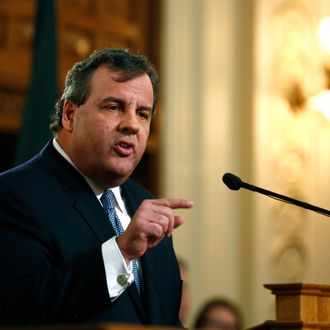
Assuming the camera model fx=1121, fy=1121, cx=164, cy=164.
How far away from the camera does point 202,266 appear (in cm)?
870

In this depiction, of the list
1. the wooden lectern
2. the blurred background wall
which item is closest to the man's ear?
the wooden lectern

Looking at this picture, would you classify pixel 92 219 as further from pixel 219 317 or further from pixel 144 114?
pixel 219 317

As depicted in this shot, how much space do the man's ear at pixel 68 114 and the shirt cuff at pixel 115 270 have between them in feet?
1.84

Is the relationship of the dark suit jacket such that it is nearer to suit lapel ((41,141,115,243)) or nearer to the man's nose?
suit lapel ((41,141,115,243))

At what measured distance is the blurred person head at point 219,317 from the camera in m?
6.76

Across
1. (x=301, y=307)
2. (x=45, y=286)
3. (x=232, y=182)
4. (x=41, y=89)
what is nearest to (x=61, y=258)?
(x=45, y=286)

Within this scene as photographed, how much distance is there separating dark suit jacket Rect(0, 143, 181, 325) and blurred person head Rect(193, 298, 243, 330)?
3099 millimetres

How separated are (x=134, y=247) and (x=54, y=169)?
0.58 meters

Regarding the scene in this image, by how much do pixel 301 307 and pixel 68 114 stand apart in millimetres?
970

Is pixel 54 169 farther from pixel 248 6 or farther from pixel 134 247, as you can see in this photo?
pixel 248 6

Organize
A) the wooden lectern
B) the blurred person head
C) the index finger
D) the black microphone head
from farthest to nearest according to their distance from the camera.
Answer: the blurred person head, the black microphone head, the wooden lectern, the index finger

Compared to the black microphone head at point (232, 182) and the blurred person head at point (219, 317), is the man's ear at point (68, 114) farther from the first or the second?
the blurred person head at point (219, 317)

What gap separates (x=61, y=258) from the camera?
10.7 ft

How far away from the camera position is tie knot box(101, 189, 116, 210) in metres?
3.57
